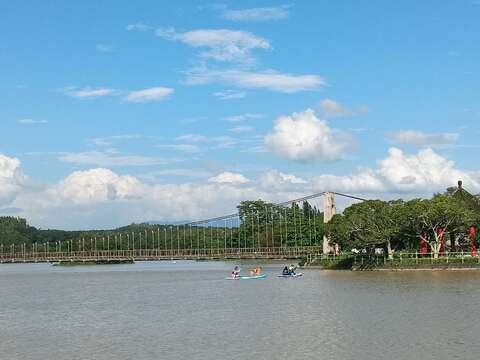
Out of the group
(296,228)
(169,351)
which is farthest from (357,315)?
(296,228)

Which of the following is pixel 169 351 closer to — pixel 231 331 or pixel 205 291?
pixel 231 331

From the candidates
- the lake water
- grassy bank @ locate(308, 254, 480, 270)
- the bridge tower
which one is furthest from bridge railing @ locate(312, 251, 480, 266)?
the bridge tower

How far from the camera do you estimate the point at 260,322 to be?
47.6 metres

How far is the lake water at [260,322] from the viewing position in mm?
37000

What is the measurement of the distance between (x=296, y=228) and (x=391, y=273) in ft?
214

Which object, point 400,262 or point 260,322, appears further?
point 400,262

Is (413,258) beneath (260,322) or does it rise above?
above

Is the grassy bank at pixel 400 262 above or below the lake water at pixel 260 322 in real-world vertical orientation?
above

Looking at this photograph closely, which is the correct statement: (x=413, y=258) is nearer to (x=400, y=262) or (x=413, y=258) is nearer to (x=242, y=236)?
(x=400, y=262)

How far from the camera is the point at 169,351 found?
37781 millimetres

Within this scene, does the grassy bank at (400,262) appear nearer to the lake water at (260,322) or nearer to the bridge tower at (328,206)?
the lake water at (260,322)

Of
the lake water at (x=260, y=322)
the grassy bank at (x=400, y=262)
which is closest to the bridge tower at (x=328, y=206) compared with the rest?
the grassy bank at (x=400, y=262)

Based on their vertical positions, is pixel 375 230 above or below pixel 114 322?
above

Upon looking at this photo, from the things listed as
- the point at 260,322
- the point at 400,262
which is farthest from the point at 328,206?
the point at 260,322
